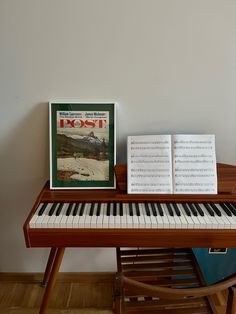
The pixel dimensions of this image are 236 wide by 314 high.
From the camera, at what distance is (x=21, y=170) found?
5.13ft

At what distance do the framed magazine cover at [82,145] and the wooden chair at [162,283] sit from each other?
1.32 ft

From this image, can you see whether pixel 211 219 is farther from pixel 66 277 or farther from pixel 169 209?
pixel 66 277

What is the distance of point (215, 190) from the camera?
131 centimetres

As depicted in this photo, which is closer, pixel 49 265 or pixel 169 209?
pixel 169 209

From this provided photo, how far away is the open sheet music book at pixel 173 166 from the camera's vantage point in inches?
51.9

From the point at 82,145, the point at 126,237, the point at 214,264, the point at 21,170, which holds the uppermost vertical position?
the point at 82,145

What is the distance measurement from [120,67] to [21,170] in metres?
0.76

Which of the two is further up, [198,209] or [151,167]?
[151,167]

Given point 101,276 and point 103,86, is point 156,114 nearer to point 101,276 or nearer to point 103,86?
point 103,86

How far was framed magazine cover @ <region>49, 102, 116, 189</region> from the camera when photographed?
Answer: 1.43 metres

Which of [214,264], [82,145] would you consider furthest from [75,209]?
[214,264]

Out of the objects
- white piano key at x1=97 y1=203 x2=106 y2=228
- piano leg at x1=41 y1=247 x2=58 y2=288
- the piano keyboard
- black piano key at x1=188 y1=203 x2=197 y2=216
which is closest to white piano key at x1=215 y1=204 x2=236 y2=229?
the piano keyboard

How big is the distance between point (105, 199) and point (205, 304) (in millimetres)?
587

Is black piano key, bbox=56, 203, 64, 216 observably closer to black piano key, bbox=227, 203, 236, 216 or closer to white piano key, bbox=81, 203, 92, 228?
white piano key, bbox=81, 203, 92, 228
